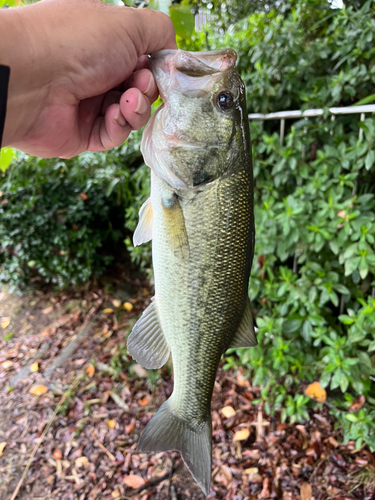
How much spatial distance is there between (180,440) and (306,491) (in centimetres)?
157

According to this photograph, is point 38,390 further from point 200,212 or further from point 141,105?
Answer: point 141,105

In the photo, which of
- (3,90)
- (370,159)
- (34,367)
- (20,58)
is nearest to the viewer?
(3,90)

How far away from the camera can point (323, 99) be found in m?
2.48

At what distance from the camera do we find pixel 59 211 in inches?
163

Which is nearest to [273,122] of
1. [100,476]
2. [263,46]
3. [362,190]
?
[263,46]

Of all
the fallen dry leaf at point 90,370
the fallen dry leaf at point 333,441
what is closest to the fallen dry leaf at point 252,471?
the fallen dry leaf at point 333,441

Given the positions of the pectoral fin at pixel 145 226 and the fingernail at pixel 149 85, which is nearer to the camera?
the fingernail at pixel 149 85

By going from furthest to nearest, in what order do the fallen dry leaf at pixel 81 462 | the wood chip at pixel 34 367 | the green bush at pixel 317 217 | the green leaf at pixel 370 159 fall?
Result: the wood chip at pixel 34 367, the fallen dry leaf at pixel 81 462, the green bush at pixel 317 217, the green leaf at pixel 370 159

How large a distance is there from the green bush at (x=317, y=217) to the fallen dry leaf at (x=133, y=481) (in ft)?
3.63

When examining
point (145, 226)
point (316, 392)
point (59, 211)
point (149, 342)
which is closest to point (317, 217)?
point (316, 392)

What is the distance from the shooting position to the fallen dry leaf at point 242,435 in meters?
2.84

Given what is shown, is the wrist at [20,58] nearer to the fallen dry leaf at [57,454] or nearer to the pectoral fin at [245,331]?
the pectoral fin at [245,331]

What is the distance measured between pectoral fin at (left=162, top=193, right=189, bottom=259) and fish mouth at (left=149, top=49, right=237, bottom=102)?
36 centimetres

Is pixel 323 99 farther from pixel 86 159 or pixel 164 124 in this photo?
pixel 86 159
